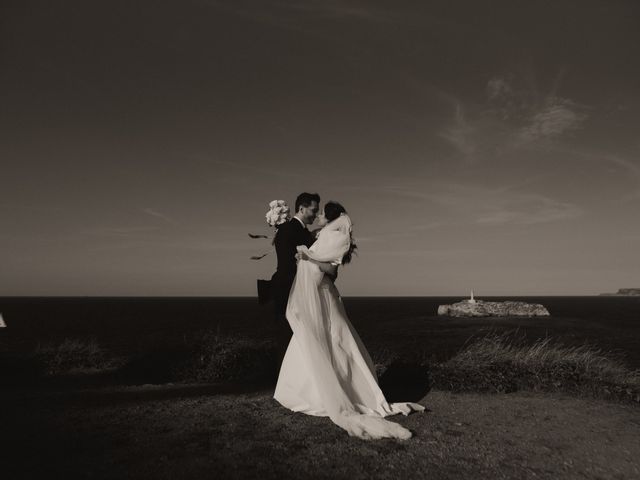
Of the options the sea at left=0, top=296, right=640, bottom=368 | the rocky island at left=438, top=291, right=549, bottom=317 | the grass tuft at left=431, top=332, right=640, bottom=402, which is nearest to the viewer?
the grass tuft at left=431, top=332, right=640, bottom=402

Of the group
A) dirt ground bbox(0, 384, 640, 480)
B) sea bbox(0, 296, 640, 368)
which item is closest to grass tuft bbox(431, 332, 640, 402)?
dirt ground bbox(0, 384, 640, 480)

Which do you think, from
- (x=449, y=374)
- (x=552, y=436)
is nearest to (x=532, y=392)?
(x=449, y=374)

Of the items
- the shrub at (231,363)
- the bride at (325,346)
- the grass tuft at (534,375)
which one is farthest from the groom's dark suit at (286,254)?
the grass tuft at (534,375)

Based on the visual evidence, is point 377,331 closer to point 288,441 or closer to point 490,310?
point 490,310

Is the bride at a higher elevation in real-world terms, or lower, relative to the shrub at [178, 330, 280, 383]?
higher

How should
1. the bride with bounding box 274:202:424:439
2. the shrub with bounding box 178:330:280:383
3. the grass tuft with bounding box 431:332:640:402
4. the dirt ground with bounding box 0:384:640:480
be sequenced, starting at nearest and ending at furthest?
1. the dirt ground with bounding box 0:384:640:480
2. the bride with bounding box 274:202:424:439
3. the grass tuft with bounding box 431:332:640:402
4. the shrub with bounding box 178:330:280:383

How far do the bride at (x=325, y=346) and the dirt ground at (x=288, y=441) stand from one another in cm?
37

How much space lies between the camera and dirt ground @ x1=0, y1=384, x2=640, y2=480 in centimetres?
468

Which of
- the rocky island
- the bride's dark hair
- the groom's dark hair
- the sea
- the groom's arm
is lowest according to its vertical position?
the sea

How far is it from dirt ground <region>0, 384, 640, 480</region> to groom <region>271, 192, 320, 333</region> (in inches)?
73.0

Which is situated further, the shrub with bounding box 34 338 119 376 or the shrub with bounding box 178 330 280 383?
the shrub with bounding box 34 338 119 376

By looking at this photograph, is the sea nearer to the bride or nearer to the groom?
the groom

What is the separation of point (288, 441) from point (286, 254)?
2.84 metres

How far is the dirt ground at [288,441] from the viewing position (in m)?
4.68
